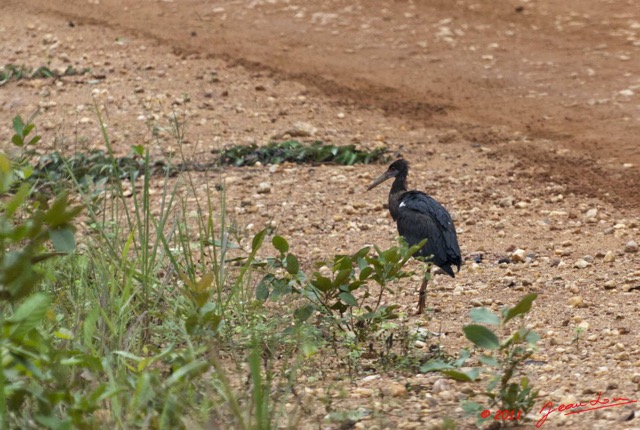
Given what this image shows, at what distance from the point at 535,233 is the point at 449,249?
3.49 ft

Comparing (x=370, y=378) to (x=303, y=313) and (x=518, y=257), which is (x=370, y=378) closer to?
(x=303, y=313)

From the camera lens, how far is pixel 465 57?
1078 centimetres

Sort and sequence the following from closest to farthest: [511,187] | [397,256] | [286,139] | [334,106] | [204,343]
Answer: [204,343] → [397,256] → [511,187] → [286,139] → [334,106]

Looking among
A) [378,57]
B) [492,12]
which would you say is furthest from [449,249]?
[492,12]

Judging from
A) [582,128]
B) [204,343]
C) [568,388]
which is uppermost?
[204,343]

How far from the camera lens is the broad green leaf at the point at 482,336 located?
3.49 m

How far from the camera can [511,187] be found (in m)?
7.54

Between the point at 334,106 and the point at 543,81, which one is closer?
the point at 334,106

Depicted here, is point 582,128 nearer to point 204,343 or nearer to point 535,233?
point 535,233

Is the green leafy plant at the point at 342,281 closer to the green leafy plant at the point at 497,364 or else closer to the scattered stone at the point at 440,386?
the scattered stone at the point at 440,386
